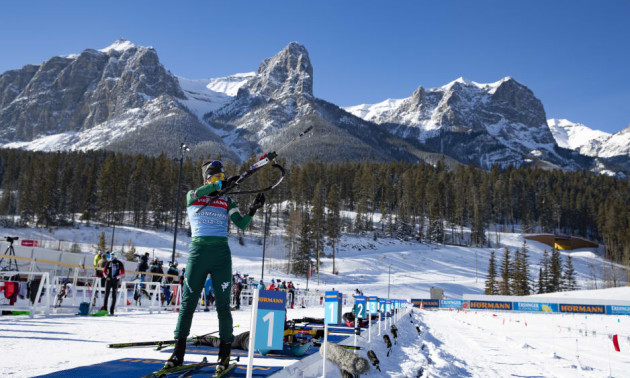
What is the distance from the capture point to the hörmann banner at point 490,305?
1750 inches

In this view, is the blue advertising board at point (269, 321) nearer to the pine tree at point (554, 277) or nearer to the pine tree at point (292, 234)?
the pine tree at point (292, 234)

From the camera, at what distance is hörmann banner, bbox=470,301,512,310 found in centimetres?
4444

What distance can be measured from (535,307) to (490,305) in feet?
14.3

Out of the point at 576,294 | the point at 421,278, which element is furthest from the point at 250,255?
the point at 576,294

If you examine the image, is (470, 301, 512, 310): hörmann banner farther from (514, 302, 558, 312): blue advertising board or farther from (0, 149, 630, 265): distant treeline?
(0, 149, 630, 265): distant treeline

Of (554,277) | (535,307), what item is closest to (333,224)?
(535,307)

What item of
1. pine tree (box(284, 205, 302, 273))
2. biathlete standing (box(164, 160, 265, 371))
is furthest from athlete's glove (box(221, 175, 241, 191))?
pine tree (box(284, 205, 302, 273))

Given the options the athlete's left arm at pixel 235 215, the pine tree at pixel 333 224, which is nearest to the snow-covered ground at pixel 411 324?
the athlete's left arm at pixel 235 215

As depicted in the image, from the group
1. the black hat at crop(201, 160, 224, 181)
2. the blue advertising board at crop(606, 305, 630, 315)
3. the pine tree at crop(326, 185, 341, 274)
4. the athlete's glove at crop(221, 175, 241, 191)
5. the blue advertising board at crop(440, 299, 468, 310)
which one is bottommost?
the blue advertising board at crop(440, 299, 468, 310)

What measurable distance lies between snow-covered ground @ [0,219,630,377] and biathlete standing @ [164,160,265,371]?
1.00 m

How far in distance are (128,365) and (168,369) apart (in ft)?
2.63

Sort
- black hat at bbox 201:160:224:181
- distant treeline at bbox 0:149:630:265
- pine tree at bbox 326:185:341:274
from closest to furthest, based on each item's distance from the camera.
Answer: black hat at bbox 201:160:224:181, pine tree at bbox 326:185:341:274, distant treeline at bbox 0:149:630:265

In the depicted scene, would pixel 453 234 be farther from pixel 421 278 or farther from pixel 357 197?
pixel 421 278

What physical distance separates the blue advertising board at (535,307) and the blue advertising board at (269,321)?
46.2 meters
